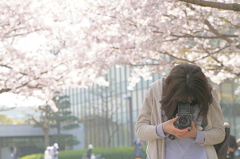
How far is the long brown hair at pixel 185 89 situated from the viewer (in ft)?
9.43

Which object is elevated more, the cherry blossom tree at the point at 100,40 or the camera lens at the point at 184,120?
the cherry blossom tree at the point at 100,40

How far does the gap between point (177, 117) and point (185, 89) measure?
0.15 meters

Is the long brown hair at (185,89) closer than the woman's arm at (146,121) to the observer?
Yes

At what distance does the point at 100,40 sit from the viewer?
13297 millimetres

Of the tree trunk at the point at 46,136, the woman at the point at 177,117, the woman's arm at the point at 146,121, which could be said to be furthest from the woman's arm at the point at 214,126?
the tree trunk at the point at 46,136

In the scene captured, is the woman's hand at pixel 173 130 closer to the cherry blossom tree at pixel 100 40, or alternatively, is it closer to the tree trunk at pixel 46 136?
the cherry blossom tree at pixel 100 40

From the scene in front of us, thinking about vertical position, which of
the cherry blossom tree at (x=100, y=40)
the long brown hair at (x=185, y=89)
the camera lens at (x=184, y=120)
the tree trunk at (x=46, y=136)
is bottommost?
the tree trunk at (x=46, y=136)

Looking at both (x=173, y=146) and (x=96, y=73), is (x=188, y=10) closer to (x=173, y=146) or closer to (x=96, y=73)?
(x=96, y=73)

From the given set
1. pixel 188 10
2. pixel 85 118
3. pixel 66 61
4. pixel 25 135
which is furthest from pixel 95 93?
pixel 188 10

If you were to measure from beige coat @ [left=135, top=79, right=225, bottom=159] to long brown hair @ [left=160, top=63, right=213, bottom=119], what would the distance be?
2.8 inches

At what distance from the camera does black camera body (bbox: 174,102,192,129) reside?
9.29ft

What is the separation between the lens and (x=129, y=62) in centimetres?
1332

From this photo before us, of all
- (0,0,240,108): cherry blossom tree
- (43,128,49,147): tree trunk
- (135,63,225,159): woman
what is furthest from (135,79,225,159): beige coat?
(43,128,49,147): tree trunk

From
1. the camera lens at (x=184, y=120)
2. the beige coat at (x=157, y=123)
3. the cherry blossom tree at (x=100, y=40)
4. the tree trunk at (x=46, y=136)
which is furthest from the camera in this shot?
the tree trunk at (x=46, y=136)
